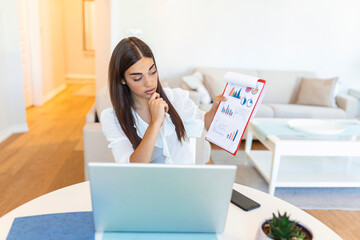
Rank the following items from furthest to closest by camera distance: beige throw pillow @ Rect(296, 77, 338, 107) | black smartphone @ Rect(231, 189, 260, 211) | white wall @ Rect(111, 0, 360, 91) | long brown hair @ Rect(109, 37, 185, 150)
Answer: white wall @ Rect(111, 0, 360, 91)
beige throw pillow @ Rect(296, 77, 338, 107)
long brown hair @ Rect(109, 37, 185, 150)
black smartphone @ Rect(231, 189, 260, 211)

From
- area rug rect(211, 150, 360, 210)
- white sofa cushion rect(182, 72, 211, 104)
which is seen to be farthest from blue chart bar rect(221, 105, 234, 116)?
white sofa cushion rect(182, 72, 211, 104)

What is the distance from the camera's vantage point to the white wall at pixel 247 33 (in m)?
4.35

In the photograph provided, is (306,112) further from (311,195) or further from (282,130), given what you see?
(311,195)

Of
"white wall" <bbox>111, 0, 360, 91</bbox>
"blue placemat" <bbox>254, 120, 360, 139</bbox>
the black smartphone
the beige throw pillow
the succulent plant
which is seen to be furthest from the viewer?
"white wall" <bbox>111, 0, 360, 91</bbox>

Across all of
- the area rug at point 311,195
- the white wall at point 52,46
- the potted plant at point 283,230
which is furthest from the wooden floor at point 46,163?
the potted plant at point 283,230

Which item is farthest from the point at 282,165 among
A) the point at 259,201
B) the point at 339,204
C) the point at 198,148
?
the point at 259,201

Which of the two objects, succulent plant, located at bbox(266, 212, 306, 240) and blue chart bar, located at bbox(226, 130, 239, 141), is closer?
succulent plant, located at bbox(266, 212, 306, 240)

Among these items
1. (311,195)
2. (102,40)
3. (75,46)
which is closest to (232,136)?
(311,195)

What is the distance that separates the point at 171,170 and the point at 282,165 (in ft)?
7.68

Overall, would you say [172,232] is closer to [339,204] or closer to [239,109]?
[239,109]

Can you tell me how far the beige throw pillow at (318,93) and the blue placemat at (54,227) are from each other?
3578mm

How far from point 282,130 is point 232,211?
1942 mm

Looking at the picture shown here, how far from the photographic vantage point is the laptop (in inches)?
28.1

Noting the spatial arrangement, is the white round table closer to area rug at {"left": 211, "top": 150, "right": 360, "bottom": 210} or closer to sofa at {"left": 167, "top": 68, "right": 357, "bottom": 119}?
area rug at {"left": 211, "top": 150, "right": 360, "bottom": 210}
